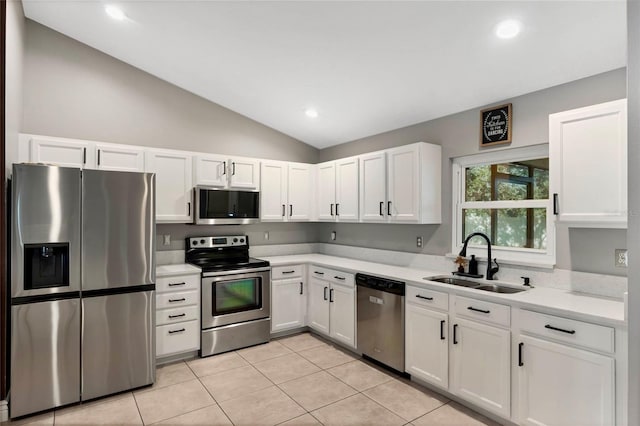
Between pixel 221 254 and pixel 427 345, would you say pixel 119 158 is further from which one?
pixel 427 345

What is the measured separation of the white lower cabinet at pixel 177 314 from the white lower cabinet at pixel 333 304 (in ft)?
4.43

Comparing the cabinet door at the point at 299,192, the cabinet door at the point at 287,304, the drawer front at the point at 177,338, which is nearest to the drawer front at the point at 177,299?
the drawer front at the point at 177,338

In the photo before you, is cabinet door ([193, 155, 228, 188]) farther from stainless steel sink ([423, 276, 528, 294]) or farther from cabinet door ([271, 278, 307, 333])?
stainless steel sink ([423, 276, 528, 294])

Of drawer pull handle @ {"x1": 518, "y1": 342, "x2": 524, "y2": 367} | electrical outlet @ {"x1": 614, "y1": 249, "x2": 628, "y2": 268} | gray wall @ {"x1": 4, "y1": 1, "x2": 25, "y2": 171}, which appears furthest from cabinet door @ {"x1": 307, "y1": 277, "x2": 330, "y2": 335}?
gray wall @ {"x1": 4, "y1": 1, "x2": 25, "y2": 171}

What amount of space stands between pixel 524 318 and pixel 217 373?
2.64 m

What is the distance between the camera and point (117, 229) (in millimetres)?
2889

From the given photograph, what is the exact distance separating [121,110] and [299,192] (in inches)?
88.5

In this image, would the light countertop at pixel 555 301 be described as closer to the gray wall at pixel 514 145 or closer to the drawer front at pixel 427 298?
the drawer front at pixel 427 298

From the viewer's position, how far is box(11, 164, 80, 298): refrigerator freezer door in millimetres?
2520

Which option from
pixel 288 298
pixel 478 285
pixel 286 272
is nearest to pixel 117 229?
pixel 286 272

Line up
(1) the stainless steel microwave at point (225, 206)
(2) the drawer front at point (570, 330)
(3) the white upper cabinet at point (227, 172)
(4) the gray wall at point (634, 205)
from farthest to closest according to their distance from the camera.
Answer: (3) the white upper cabinet at point (227, 172), (1) the stainless steel microwave at point (225, 206), (2) the drawer front at point (570, 330), (4) the gray wall at point (634, 205)

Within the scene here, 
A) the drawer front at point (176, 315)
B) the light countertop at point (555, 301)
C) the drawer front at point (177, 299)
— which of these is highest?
the light countertop at point (555, 301)

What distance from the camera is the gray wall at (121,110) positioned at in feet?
11.1

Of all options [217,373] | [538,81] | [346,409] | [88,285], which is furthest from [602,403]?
[88,285]
